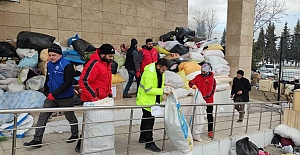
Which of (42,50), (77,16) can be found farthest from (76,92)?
(77,16)

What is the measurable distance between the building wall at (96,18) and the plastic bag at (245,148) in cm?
440

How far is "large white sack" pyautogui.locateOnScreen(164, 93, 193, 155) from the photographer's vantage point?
294 centimetres

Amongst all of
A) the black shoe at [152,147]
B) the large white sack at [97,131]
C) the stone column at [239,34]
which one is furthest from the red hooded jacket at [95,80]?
the stone column at [239,34]

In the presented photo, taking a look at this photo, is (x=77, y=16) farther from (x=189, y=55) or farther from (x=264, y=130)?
(x=264, y=130)

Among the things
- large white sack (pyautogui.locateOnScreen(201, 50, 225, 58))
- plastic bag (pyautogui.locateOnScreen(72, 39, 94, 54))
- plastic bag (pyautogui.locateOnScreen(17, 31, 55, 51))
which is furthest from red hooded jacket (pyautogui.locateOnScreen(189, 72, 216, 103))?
plastic bag (pyautogui.locateOnScreen(17, 31, 55, 51))

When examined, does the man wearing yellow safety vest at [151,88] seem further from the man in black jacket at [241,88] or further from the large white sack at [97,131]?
the man in black jacket at [241,88]

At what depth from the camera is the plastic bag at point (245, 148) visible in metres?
3.91

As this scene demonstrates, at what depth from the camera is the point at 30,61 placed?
4531 millimetres

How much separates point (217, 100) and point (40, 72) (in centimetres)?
389

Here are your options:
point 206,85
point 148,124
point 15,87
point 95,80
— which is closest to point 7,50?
point 15,87

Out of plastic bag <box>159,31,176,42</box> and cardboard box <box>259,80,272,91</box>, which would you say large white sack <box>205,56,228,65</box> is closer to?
plastic bag <box>159,31,176,42</box>

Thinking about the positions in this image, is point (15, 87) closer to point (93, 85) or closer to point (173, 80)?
point (93, 85)

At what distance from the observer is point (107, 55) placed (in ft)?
9.70

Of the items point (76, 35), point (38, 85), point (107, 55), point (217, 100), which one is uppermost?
point (76, 35)
